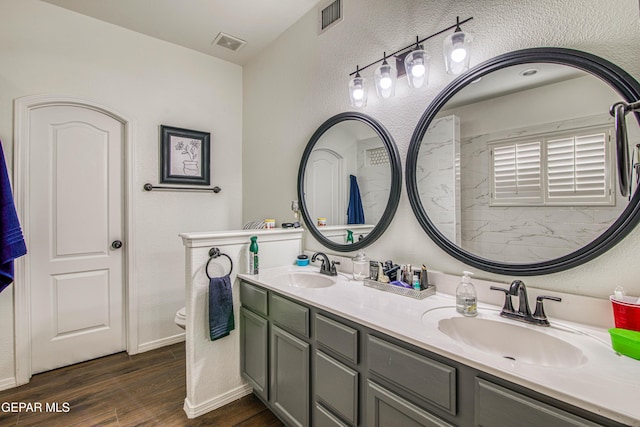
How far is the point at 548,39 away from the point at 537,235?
846mm

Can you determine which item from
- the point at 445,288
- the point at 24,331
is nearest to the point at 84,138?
the point at 24,331

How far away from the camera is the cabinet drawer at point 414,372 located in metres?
1.00

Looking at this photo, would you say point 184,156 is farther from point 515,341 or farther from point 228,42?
point 515,341

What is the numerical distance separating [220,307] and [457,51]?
2001 millimetres

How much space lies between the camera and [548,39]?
1.30 metres

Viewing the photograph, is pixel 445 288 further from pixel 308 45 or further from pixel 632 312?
pixel 308 45

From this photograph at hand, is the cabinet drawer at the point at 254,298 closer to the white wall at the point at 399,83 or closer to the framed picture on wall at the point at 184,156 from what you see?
the white wall at the point at 399,83

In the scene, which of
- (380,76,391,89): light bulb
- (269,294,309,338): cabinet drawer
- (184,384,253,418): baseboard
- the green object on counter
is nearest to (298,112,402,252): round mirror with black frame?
(380,76,391,89): light bulb

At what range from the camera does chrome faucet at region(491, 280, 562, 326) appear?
1.20 m

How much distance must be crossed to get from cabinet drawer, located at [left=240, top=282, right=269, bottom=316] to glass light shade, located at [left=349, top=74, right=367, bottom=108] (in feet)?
4.53

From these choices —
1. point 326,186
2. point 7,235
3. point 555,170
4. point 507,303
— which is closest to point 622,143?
point 555,170

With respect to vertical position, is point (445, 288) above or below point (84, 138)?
below

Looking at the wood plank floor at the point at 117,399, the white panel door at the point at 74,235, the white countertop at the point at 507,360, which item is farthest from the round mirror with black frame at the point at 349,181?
the white panel door at the point at 74,235

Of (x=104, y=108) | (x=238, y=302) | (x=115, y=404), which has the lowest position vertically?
(x=115, y=404)
